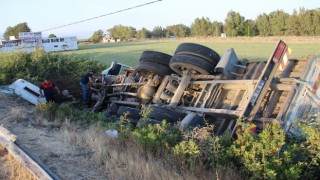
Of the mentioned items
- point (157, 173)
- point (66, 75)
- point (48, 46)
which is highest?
point (157, 173)

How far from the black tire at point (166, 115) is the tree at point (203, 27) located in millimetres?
98097

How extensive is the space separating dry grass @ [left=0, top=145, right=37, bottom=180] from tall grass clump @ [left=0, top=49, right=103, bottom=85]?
9.67 metres

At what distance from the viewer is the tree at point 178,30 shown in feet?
385

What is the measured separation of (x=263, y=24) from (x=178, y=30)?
40890 millimetres

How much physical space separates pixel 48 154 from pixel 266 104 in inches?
152

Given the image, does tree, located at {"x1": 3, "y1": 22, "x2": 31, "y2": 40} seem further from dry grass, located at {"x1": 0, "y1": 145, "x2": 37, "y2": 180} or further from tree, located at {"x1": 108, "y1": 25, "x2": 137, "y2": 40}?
dry grass, located at {"x1": 0, "y1": 145, "x2": 37, "y2": 180}

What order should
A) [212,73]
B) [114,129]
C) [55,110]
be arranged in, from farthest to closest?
[55,110], [212,73], [114,129]

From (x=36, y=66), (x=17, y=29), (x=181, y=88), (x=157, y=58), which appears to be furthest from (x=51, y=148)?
(x=17, y=29)

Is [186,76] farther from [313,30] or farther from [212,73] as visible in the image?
[313,30]

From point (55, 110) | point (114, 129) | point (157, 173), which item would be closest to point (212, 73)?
point (114, 129)

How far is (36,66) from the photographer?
51.3 ft

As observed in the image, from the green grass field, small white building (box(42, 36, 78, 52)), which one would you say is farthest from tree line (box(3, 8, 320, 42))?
small white building (box(42, 36, 78, 52))

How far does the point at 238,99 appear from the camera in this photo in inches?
251

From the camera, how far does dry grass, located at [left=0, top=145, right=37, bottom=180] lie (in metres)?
4.52
